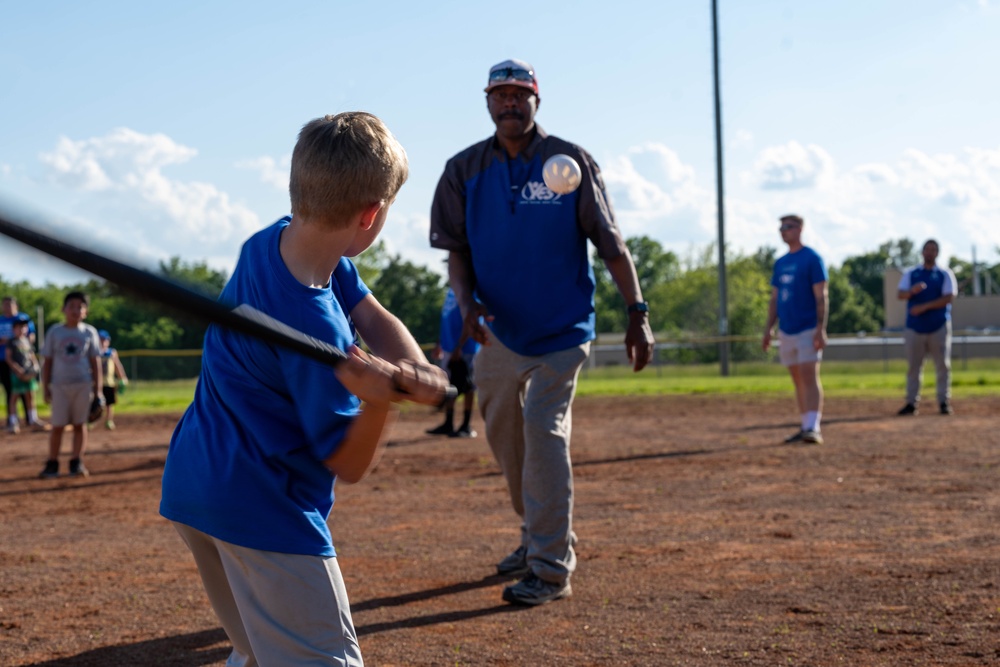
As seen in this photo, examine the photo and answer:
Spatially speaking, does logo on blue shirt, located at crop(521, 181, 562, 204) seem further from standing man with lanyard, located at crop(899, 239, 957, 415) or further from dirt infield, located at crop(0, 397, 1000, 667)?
standing man with lanyard, located at crop(899, 239, 957, 415)

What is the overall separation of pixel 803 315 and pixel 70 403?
7.20m

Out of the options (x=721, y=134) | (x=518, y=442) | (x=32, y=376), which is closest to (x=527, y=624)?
(x=518, y=442)

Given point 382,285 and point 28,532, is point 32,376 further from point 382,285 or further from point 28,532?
point 382,285

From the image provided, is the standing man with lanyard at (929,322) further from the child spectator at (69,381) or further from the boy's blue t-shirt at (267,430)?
the boy's blue t-shirt at (267,430)

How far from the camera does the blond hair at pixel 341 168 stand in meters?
2.46

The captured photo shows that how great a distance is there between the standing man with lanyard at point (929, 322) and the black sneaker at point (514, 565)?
33.0 ft

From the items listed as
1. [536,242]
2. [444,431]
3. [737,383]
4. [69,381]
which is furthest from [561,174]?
[737,383]

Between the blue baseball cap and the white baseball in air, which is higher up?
the blue baseball cap

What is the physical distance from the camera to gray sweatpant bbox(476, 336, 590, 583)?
16.8ft

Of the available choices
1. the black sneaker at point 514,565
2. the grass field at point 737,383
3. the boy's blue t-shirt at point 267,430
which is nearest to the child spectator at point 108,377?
the grass field at point 737,383

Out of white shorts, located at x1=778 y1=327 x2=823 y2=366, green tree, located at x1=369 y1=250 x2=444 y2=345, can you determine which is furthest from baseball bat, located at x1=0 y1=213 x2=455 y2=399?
green tree, located at x1=369 y1=250 x2=444 y2=345

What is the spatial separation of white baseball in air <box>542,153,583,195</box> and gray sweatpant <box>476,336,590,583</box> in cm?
77

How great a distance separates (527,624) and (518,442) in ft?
3.60

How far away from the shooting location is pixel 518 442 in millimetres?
5559
